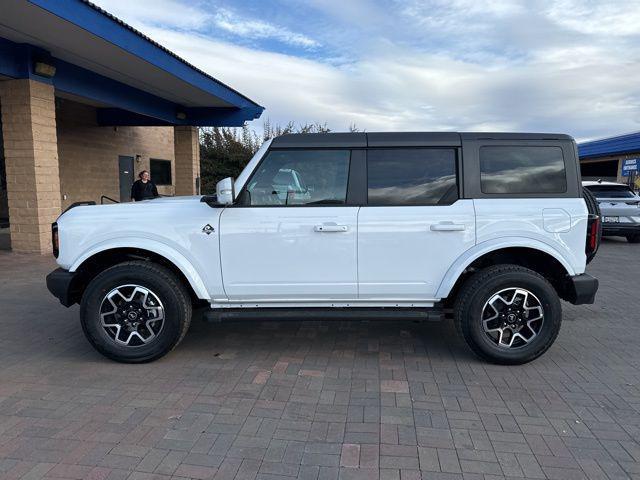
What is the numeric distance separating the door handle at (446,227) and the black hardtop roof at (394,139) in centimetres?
69

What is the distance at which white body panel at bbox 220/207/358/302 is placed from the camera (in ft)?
13.1

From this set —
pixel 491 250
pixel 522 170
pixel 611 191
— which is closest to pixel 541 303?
pixel 491 250

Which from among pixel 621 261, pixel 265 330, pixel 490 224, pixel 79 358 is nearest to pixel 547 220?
pixel 490 224

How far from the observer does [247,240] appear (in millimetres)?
4023

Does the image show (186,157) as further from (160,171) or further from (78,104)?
(78,104)

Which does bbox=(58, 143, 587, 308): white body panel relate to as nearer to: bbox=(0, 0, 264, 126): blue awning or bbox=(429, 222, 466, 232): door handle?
bbox=(429, 222, 466, 232): door handle

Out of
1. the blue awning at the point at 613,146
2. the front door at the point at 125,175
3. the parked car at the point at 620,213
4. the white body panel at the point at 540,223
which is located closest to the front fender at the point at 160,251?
the white body panel at the point at 540,223

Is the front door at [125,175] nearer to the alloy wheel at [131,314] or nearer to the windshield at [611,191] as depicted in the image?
the alloy wheel at [131,314]

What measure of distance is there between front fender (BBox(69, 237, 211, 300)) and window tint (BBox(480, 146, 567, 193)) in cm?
253

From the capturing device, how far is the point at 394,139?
4.17 meters

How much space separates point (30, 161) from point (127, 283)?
6.80 meters

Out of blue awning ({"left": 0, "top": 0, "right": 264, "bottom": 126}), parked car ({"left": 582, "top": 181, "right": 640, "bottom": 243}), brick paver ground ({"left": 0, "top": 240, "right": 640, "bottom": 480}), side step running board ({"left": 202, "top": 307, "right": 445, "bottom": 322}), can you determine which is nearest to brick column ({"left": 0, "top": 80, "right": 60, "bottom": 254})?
blue awning ({"left": 0, "top": 0, "right": 264, "bottom": 126})

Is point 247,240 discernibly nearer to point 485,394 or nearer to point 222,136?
point 485,394

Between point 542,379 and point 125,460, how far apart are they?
3.06 metres
